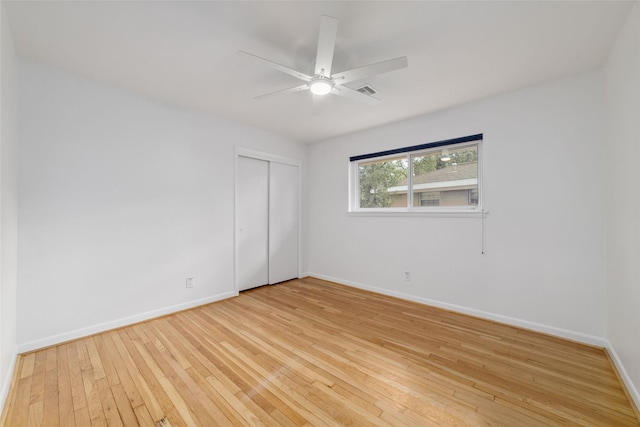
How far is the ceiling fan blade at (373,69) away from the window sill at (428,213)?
1.85m

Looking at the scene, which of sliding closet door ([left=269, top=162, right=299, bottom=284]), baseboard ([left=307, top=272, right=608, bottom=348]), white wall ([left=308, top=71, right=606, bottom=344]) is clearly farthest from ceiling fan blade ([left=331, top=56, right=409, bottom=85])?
baseboard ([left=307, top=272, right=608, bottom=348])

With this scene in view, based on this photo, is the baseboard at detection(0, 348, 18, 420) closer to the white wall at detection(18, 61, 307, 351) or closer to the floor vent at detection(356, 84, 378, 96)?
the white wall at detection(18, 61, 307, 351)

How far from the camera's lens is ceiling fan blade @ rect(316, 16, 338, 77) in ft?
4.69

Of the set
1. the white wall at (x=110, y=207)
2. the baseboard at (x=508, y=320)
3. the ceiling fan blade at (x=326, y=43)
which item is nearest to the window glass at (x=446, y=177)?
the baseboard at (x=508, y=320)

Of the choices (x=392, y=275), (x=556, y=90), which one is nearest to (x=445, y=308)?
(x=392, y=275)

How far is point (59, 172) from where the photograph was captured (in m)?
2.28

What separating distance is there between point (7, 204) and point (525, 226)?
4.27 metres

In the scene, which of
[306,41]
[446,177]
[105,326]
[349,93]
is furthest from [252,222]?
[446,177]

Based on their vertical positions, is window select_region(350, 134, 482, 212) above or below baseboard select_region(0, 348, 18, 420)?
above

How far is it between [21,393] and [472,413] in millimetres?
2836

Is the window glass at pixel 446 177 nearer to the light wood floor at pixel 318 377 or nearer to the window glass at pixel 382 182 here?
the window glass at pixel 382 182

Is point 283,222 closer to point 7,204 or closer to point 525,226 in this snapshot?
point 7,204

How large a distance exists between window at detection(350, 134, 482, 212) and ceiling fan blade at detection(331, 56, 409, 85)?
5.46 feet

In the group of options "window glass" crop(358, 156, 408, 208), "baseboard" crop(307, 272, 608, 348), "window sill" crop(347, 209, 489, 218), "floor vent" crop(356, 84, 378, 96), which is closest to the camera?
"baseboard" crop(307, 272, 608, 348)
